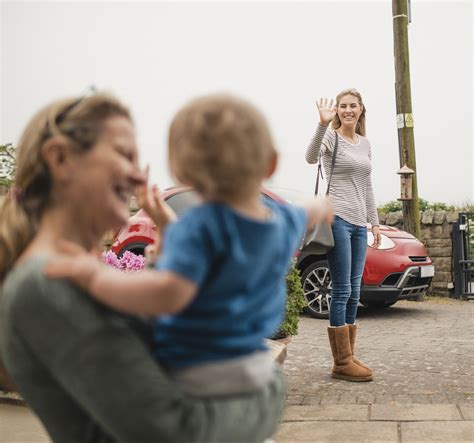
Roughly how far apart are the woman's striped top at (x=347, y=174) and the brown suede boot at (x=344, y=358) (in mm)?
761

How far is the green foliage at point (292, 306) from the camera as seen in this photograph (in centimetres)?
512

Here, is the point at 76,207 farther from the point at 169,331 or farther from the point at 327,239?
the point at 327,239

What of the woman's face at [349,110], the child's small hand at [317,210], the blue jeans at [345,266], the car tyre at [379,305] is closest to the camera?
the child's small hand at [317,210]

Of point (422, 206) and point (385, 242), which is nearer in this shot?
point (385, 242)

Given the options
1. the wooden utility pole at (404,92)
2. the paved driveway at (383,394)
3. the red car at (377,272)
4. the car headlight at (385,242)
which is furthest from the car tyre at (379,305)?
the wooden utility pole at (404,92)

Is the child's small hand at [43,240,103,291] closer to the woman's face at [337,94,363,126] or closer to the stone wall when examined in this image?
the woman's face at [337,94,363,126]

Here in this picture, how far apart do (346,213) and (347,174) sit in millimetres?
292

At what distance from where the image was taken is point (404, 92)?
40.3 feet

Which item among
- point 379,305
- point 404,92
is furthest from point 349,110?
point 404,92

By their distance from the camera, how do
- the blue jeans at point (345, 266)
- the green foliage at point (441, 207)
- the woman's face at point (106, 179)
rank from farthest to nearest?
the green foliage at point (441, 207)
the blue jeans at point (345, 266)
the woman's face at point (106, 179)

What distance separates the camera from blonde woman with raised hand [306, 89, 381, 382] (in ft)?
16.6

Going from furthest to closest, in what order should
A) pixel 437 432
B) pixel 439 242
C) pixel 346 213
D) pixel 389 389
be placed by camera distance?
1. pixel 439 242
2. pixel 346 213
3. pixel 389 389
4. pixel 437 432

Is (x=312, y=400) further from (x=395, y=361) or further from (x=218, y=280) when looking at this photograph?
(x=218, y=280)

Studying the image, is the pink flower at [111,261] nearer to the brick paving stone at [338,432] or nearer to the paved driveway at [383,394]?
the paved driveway at [383,394]
